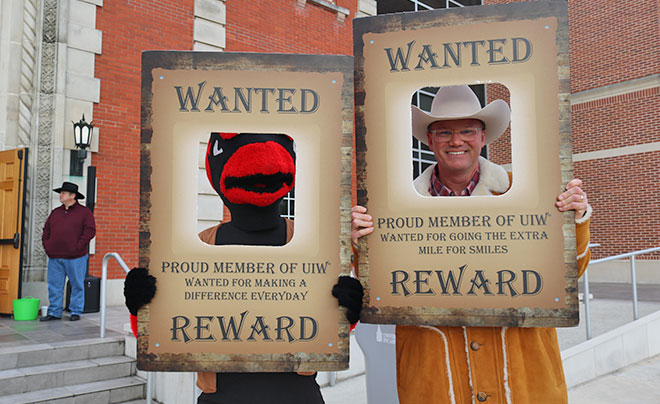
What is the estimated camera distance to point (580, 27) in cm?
1381

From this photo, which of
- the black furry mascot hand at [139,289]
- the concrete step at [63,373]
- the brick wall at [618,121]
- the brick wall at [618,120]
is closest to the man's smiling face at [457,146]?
the black furry mascot hand at [139,289]

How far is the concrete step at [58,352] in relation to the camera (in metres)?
4.35

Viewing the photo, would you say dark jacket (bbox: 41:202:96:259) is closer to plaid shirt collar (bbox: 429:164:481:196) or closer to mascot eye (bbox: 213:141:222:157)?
mascot eye (bbox: 213:141:222:157)

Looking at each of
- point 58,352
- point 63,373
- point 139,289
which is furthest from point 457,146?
point 58,352

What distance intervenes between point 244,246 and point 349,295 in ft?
1.28

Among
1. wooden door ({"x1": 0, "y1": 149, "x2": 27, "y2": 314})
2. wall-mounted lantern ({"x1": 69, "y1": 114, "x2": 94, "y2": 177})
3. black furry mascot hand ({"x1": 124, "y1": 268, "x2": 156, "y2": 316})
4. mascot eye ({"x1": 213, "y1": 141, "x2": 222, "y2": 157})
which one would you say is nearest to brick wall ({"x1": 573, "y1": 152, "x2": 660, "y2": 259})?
wall-mounted lantern ({"x1": 69, "y1": 114, "x2": 94, "y2": 177})

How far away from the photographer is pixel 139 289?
5.24 feet

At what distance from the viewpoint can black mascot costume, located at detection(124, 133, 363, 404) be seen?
5.73 ft

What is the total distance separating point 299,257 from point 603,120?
1417 cm

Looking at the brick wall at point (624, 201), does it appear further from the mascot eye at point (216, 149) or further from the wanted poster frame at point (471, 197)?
the mascot eye at point (216, 149)

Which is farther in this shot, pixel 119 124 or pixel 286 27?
pixel 286 27

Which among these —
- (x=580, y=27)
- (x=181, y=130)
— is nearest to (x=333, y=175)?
(x=181, y=130)

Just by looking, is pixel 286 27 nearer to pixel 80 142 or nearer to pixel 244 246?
pixel 80 142

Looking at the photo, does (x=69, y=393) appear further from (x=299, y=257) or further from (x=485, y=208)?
(x=485, y=208)
